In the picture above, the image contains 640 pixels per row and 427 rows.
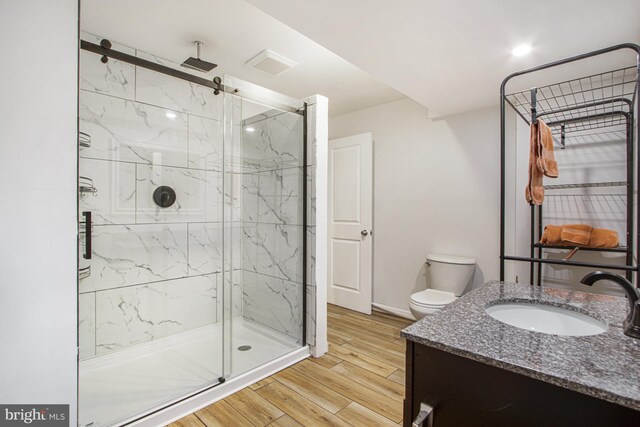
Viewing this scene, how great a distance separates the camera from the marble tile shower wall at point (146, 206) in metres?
2.23

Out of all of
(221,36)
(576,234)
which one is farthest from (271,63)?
(576,234)

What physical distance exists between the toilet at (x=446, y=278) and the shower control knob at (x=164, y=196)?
2.25 meters

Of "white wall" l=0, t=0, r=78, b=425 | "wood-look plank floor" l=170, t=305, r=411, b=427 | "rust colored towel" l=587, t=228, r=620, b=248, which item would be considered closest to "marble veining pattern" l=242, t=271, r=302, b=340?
"wood-look plank floor" l=170, t=305, r=411, b=427

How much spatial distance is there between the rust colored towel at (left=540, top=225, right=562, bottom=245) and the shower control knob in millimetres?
2986

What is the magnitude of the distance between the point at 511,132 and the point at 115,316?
361 cm

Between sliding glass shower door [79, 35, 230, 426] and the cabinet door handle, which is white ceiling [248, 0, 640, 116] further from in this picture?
the cabinet door handle

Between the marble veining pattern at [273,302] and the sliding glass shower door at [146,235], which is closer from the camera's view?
the sliding glass shower door at [146,235]

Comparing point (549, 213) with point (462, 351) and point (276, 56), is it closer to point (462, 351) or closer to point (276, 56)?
point (462, 351)

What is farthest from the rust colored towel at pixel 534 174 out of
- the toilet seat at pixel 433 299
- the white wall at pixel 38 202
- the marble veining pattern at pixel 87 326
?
the marble veining pattern at pixel 87 326

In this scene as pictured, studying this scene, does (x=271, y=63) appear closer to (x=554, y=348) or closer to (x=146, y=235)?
(x=146, y=235)

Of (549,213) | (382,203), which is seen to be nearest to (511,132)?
(549,213)

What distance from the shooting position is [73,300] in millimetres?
1194

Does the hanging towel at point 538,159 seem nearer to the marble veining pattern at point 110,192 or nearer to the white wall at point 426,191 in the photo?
the white wall at point 426,191

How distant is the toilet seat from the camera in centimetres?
245
